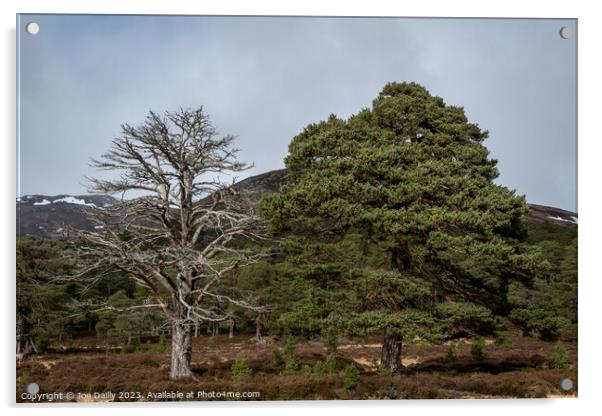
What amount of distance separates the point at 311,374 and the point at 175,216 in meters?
4.11

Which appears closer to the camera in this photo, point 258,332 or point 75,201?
point 75,201

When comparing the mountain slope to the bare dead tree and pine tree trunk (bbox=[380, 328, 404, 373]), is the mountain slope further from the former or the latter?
pine tree trunk (bbox=[380, 328, 404, 373])

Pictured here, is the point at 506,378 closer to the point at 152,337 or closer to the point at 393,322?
the point at 393,322

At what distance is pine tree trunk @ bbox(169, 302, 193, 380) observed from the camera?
416 inches

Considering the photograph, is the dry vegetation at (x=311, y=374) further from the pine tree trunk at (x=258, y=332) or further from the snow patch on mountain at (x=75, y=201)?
the snow patch on mountain at (x=75, y=201)

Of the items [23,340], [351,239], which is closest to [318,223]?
[351,239]

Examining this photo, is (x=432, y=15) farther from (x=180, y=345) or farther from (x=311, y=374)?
(x=180, y=345)

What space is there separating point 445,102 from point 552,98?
202 centimetres

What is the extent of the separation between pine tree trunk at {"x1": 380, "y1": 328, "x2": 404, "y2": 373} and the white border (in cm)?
96

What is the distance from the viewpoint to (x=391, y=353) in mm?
10750

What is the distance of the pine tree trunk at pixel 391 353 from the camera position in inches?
421

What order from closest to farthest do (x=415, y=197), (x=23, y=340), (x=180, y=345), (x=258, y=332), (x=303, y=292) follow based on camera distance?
(x=23, y=340), (x=415, y=197), (x=180, y=345), (x=303, y=292), (x=258, y=332)

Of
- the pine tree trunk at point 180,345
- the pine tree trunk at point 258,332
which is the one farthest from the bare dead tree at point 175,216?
the pine tree trunk at point 258,332

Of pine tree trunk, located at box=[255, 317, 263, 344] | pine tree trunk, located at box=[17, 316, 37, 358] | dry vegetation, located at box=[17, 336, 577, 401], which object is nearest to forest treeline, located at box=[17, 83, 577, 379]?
pine tree trunk, located at box=[17, 316, 37, 358]
